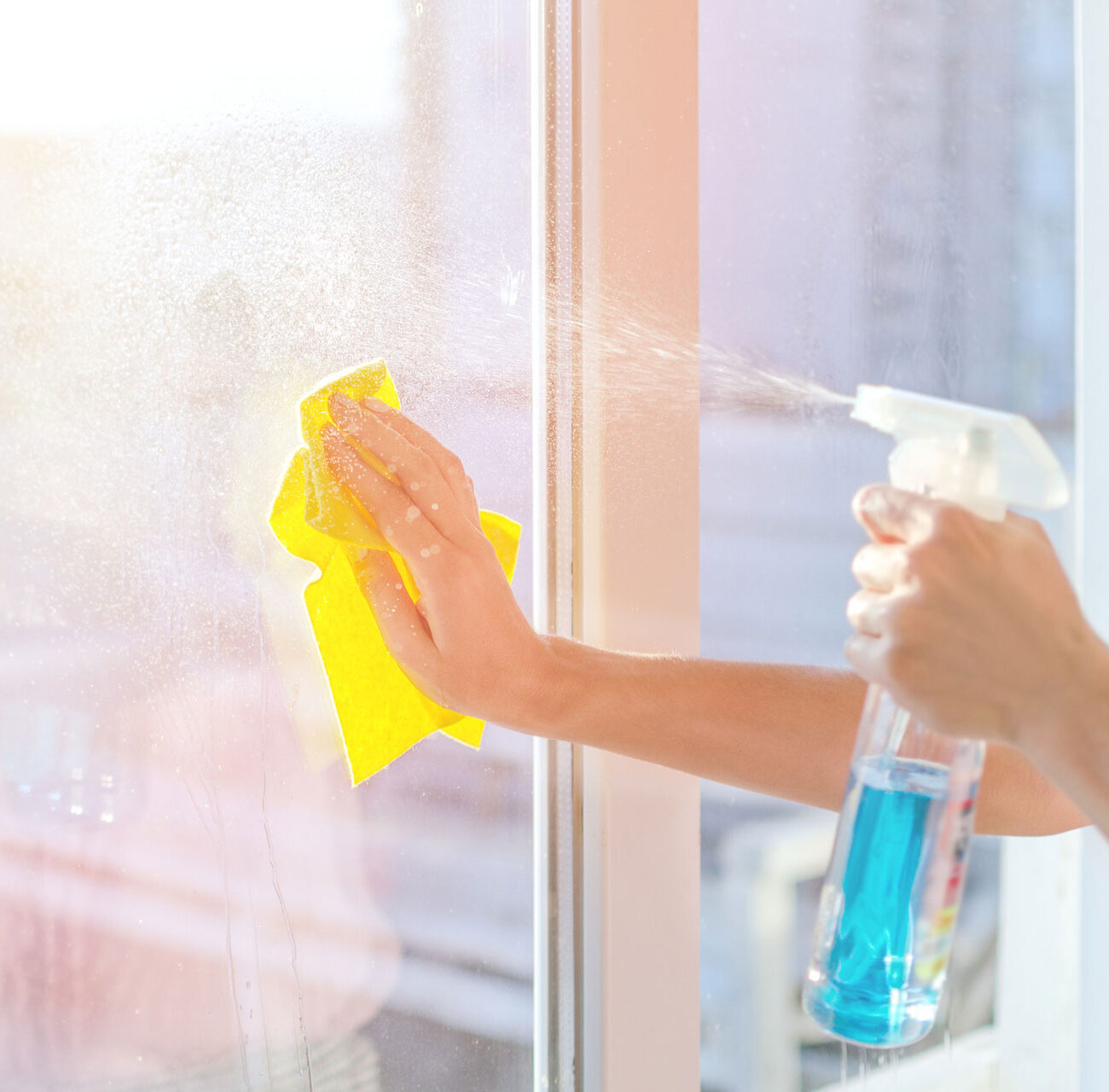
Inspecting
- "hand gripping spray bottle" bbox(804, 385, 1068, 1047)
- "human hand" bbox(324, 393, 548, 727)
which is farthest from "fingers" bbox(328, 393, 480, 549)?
"hand gripping spray bottle" bbox(804, 385, 1068, 1047)

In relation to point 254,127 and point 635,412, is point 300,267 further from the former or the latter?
point 635,412

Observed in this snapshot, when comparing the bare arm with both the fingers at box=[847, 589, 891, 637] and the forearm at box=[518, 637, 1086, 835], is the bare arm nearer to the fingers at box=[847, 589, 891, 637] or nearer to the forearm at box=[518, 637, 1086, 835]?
the forearm at box=[518, 637, 1086, 835]

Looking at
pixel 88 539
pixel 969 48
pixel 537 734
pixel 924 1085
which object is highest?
pixel 969 48

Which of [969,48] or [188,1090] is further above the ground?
[969,48]

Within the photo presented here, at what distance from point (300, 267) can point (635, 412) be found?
229 mm

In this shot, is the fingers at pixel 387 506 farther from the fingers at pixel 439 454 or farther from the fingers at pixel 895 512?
the fingers at pixel 895 512

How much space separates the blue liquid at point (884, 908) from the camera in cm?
52

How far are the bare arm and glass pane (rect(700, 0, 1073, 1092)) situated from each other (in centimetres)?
13

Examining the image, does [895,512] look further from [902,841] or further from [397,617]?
[397,617]

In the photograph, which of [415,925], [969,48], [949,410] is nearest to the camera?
[949,410]

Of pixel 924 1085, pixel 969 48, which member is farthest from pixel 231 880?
pixel 969 48

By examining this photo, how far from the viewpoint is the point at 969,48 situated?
101 centimetres

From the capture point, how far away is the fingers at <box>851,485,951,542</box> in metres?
0.46

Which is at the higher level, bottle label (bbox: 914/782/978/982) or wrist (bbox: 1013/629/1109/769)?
wrist (bbox: 1013/629/1109/769)
